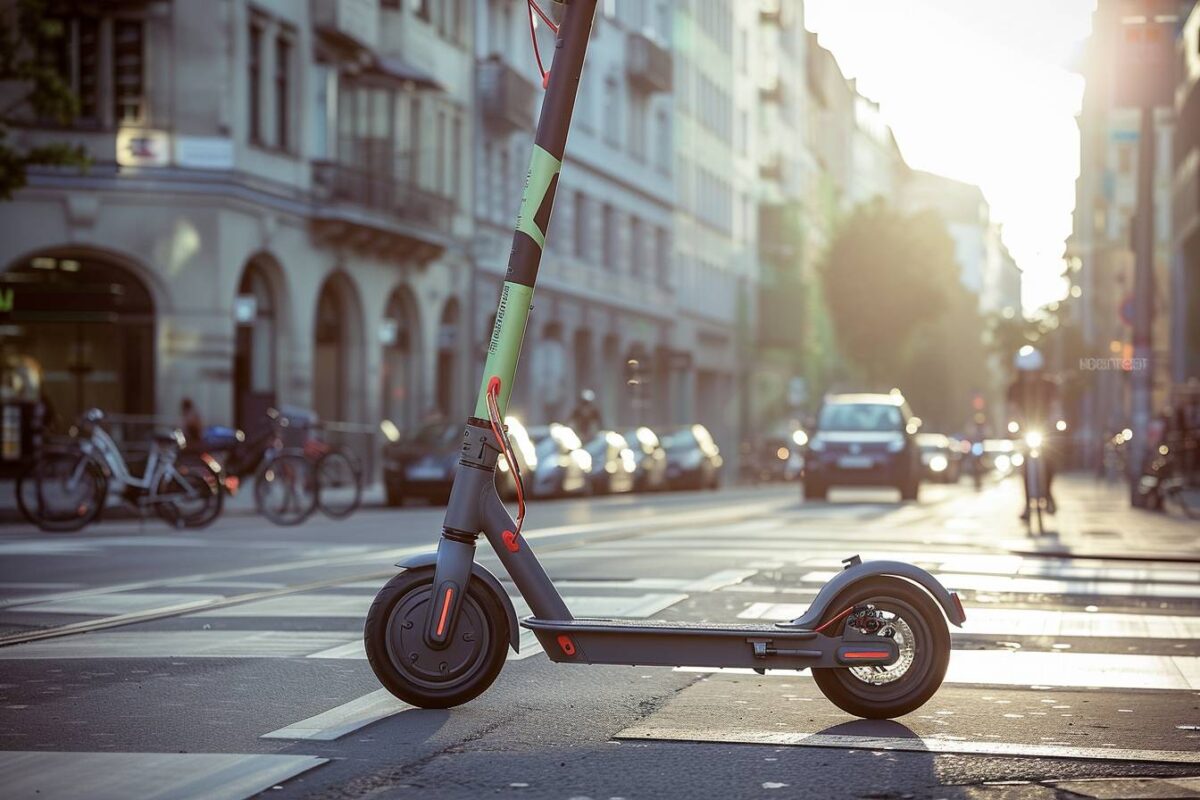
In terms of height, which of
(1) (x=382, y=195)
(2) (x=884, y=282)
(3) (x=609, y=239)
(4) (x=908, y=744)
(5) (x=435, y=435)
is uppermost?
(2) (x=884, y=282)

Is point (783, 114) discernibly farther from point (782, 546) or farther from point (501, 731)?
point (501, 731)

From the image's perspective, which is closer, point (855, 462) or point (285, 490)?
point (285, 490)

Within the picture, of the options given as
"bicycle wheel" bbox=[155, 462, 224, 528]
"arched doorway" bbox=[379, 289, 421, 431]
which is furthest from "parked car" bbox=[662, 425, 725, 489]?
"bicycle wheel" bbox=[155, 462, 224, 528]

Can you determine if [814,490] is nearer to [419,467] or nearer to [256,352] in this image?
[419,467]

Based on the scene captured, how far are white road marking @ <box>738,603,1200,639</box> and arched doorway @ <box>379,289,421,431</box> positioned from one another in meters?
32.5

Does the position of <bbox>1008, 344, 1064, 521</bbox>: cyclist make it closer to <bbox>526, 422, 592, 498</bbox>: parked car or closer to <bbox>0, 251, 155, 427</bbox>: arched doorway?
<bbox>526, 422, 592, 498</bbox>: parked car

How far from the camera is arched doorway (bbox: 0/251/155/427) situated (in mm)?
34156

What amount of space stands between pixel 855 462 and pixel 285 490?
1090 centimetres

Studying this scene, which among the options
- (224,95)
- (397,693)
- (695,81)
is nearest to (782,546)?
(397,693)

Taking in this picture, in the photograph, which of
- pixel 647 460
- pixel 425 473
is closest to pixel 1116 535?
pixel 425 473

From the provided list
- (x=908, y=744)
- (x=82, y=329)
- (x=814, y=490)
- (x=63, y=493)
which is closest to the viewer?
(x=908, y=744)

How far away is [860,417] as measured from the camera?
1287 inches

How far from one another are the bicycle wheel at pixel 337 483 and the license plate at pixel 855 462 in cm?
956

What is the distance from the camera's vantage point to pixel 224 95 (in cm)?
3528
